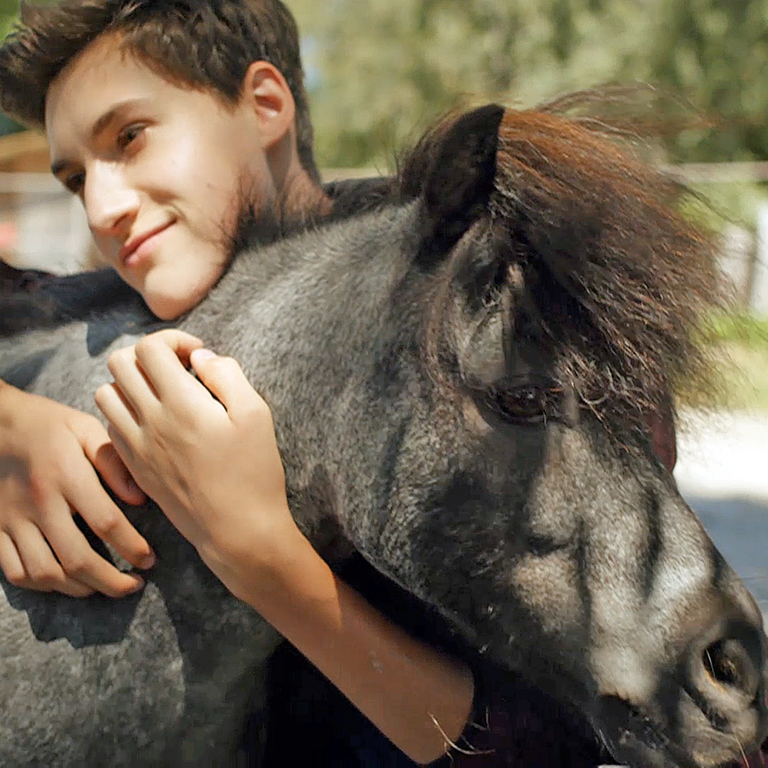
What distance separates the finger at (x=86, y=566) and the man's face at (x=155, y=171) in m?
0.31

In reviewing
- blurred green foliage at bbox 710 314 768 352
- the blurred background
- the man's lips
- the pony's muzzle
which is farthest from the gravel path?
the blurred background

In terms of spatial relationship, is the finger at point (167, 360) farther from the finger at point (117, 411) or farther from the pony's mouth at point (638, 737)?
the pony's mouth at point (638, 737)

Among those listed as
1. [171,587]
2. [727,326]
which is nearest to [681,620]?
[727,326]

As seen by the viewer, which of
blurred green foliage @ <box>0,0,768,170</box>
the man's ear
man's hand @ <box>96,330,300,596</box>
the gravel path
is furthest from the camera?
blurred green foliage @ <box>0,0,768,170</box>

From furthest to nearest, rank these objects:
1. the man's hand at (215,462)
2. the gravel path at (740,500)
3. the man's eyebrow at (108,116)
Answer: the gravel path at (740,500)
the man's eyebrow at (108,116)
the man's hand at (215,462)

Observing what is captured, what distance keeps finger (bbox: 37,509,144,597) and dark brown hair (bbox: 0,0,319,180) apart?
61 cm

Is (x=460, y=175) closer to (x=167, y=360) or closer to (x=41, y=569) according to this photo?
(x=167, y=360)

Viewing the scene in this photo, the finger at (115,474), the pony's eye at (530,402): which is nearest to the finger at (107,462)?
the finger at (115,474)

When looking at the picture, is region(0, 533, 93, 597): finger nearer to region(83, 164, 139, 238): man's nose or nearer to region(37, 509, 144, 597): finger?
region(37, 509, 144, 597): finger

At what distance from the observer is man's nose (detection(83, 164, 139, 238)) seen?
4.09ft

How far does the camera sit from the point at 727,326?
1.16m

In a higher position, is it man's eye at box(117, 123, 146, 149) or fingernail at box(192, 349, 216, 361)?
man's eye at box(117, 123, 146, 149)

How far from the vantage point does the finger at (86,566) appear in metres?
1.12

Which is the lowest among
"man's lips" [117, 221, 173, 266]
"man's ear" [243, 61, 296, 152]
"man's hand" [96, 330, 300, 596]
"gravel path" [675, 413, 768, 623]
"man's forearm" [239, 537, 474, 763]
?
"gravel path" [675, 413, 768, 623]
